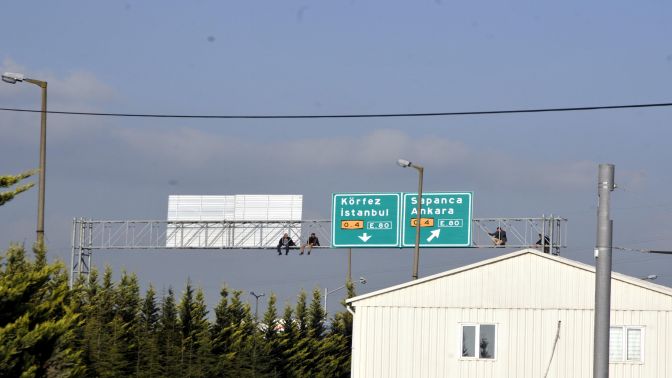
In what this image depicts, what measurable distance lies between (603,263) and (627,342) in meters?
16.2

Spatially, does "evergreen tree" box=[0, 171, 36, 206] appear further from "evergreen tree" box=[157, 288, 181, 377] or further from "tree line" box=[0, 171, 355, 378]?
"evergreen tree" box=[157, 288, 181, 377]

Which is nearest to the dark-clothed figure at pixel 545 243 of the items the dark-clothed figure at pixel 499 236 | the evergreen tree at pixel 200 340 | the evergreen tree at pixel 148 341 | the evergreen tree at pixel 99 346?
the dark-clothed figure at pixel 499 236

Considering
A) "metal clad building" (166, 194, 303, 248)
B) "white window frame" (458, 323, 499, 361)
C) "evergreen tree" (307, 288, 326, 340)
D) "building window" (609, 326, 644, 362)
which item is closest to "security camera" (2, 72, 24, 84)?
"white window frame" (458, 323, 499, 361)

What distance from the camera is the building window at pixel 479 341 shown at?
35.0m

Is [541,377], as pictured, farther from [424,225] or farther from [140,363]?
[424,225]

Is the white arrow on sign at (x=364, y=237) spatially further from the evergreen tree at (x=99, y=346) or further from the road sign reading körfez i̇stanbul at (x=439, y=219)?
the evergreen tree at (x=99, y=346)

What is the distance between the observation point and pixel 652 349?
33.5 meters

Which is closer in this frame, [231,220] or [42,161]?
[42,161]

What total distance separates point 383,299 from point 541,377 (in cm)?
537

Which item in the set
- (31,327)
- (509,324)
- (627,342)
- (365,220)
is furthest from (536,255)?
(365,220)

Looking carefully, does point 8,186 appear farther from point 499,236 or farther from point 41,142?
point 499,236

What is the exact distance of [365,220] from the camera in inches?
2128

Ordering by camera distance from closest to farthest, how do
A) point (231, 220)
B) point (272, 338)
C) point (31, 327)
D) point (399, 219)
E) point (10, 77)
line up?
point (31, 327) < point (10, 77) < point (272, 338) < point (399, 219) < point (231, 220)

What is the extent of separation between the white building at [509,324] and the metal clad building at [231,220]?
876 inches
